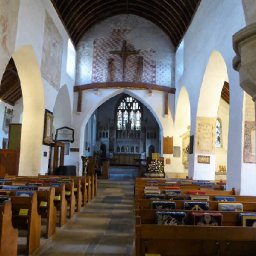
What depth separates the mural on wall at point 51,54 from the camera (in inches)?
401

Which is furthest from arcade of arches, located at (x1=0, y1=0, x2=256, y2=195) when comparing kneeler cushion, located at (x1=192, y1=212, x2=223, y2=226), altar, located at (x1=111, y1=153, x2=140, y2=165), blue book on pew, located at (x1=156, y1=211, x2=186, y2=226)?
altar, located at (x1=111, y1=153, x2=140, y2=165)

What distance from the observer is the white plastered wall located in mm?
6484

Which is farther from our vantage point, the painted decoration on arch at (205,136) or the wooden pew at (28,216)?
the painted decoration on arch at (205,136)

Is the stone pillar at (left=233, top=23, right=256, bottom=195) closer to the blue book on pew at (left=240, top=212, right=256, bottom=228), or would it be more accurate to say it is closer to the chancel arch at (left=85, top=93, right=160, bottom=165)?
Result: the blue book on pew at (left=240, top=212, right=256, bottom=228)

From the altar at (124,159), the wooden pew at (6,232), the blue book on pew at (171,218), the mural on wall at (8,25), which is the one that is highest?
the mural on wall at (8,25)

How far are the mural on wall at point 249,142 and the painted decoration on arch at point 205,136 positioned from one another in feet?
12.8

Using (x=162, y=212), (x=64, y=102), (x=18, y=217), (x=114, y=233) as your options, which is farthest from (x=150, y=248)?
(x=64, y=102)

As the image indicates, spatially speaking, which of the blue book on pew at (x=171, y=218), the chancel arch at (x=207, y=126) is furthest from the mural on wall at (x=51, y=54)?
the blue book on pew at (x=171, y=218)

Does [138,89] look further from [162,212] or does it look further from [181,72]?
[162,212]

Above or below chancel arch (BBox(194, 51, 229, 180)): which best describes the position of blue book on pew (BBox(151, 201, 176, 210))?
below

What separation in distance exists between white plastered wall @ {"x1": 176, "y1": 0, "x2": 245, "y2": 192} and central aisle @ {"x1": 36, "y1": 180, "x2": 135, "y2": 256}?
8.12 feet

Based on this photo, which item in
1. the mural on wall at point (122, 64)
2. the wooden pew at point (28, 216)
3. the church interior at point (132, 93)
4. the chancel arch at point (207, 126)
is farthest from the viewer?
the mural on wall at point (122, 64)

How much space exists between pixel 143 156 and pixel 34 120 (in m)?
14.9

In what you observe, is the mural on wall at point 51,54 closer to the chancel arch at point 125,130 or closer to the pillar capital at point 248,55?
the pillar capital at point 248,55
